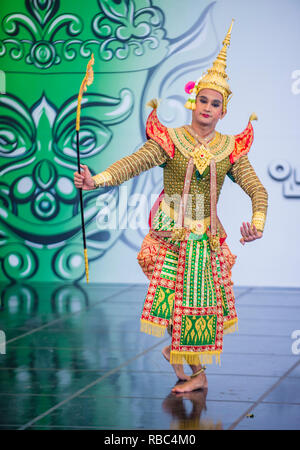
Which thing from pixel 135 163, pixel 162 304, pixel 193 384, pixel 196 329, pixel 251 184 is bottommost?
pixel 193 384

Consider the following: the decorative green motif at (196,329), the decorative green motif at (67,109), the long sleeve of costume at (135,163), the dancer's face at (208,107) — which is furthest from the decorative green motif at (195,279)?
the decorative green motif at (67,109)

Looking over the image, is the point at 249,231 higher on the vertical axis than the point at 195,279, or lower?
higher

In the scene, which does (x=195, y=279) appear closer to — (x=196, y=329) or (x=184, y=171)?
(x=196, y=329)

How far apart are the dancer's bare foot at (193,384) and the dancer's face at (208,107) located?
112 centimetres

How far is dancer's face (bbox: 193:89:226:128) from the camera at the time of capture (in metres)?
4.27

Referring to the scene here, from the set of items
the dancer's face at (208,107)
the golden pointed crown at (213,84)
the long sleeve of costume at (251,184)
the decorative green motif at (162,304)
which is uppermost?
the golden pointed crown at (213,84)

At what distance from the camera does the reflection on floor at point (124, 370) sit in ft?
12.5

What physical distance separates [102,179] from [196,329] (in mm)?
794

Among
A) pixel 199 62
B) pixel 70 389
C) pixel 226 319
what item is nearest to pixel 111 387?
pixel 70 389

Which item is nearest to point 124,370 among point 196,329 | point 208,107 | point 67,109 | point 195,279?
point 196,329

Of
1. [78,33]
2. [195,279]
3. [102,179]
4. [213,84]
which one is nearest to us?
[102,179]

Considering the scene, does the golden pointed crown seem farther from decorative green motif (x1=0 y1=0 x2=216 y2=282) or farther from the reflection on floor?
decorative green motif (x1=0 y1=0 x2=216 y2=282)

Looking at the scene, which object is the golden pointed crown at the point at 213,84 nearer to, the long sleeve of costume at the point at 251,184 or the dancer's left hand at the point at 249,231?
the long sleeve of costume at the point at 251,184

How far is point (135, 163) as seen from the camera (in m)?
4.21
